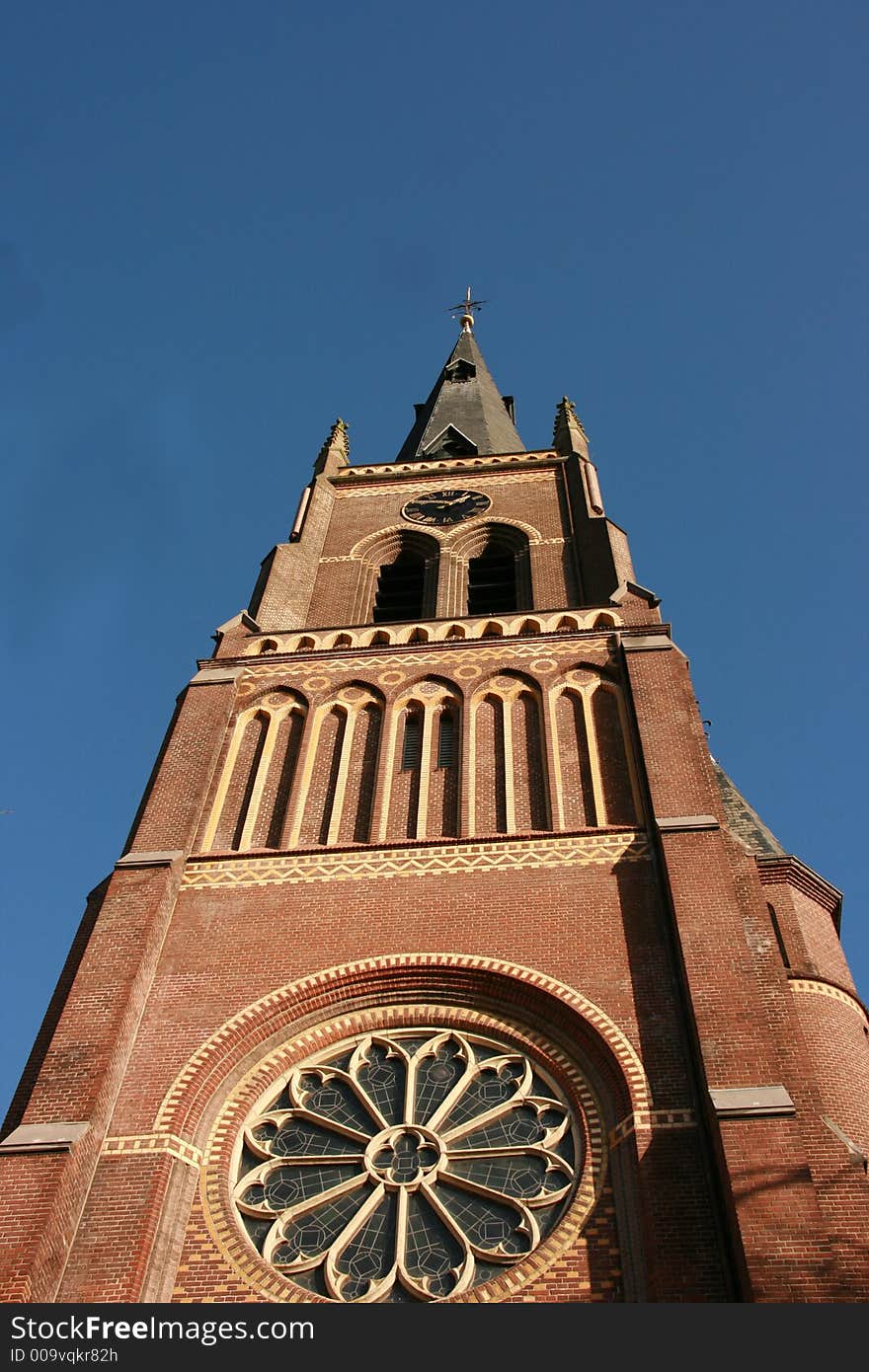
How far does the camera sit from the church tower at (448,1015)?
10.6m

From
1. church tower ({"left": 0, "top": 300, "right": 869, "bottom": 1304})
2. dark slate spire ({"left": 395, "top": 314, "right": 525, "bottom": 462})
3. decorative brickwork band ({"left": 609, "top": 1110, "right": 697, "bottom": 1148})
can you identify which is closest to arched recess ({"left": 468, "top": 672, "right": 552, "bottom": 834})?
church tower ({"left": 0, "top": 300, "right": 869, "bottom": 1304})

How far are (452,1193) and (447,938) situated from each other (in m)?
2.73

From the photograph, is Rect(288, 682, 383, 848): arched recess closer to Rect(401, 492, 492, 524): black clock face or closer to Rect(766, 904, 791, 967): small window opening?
Rect(766, 904, 791, 967): small window opening

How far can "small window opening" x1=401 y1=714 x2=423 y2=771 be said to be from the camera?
665 inches

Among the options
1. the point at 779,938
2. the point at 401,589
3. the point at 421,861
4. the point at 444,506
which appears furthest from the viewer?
the point at 444,506

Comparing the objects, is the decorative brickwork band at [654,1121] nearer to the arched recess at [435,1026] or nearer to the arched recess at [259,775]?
the arched recess at [435,1026]

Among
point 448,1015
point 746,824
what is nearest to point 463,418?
point 746,824

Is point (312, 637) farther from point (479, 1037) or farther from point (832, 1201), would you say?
point (832, 1201)

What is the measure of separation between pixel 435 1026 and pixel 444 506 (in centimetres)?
1614

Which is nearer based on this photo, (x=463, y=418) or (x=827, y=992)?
(x=827, y=992)

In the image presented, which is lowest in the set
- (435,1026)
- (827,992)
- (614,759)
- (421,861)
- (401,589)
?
(435,1026)

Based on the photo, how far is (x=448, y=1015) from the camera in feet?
43.0

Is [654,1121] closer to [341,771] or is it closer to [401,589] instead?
[341,771]

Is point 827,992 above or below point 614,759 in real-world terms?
below
